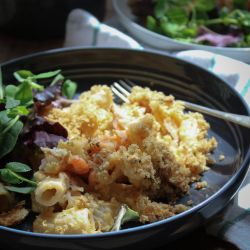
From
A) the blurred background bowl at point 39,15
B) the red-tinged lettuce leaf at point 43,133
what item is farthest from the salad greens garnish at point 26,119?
the blurred background bowl at point 39,15

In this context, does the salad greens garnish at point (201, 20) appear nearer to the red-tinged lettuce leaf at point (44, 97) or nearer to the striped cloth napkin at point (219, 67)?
the striped cloth napkin at point (219, 67)

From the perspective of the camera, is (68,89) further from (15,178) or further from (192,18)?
(192,18)

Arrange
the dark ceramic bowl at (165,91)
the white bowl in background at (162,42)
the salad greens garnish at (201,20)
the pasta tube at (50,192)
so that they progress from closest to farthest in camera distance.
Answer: the dark ceramic bowl at (165,91)
the pasta tube at (50,192)
the white bowl in background at (162,42)
the salad greens garnish at (201,20)

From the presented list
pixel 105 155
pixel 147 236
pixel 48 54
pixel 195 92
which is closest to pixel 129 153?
pixel 105 155

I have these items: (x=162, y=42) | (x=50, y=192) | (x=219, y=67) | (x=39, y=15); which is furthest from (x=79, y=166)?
(x=39, y=15)

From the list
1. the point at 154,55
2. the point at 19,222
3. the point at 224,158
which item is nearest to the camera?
the point at 19,222

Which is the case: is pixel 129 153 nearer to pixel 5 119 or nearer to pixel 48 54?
pixel 5 119

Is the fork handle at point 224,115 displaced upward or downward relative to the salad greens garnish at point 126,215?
upward
